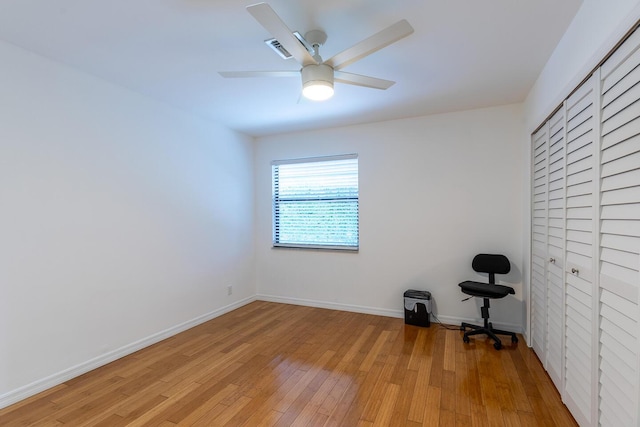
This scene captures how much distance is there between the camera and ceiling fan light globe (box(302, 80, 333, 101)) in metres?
1.94

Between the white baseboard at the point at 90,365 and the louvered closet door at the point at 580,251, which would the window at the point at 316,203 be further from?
the louvered closet door at the point at 580,251

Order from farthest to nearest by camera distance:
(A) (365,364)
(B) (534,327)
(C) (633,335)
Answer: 1. (B) (534,327)
2. (A) (365,364)
3. (C) (633,335)

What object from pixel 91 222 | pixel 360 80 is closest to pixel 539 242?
pixel 360 80

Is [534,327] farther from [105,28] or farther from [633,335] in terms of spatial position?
[105,28]

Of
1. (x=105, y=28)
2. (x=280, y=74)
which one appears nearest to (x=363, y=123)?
(x=280, y=74)

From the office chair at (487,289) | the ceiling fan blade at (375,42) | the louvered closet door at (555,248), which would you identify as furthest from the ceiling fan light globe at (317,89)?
the office chair at (487,289)

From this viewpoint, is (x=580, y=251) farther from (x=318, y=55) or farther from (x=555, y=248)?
(x=318, y=55)

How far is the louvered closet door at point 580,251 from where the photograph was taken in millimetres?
1694

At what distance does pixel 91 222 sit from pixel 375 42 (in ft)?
8.74

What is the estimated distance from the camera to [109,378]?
8.14 ft

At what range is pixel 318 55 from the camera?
1.96 meters

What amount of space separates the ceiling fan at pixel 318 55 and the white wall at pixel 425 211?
5.86 feet

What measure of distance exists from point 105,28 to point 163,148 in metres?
1.42

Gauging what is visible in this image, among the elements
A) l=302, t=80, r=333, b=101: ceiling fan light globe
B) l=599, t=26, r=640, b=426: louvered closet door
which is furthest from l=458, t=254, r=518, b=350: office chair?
l=302, t=80, r=333, b=101: ceiling fan light globe
